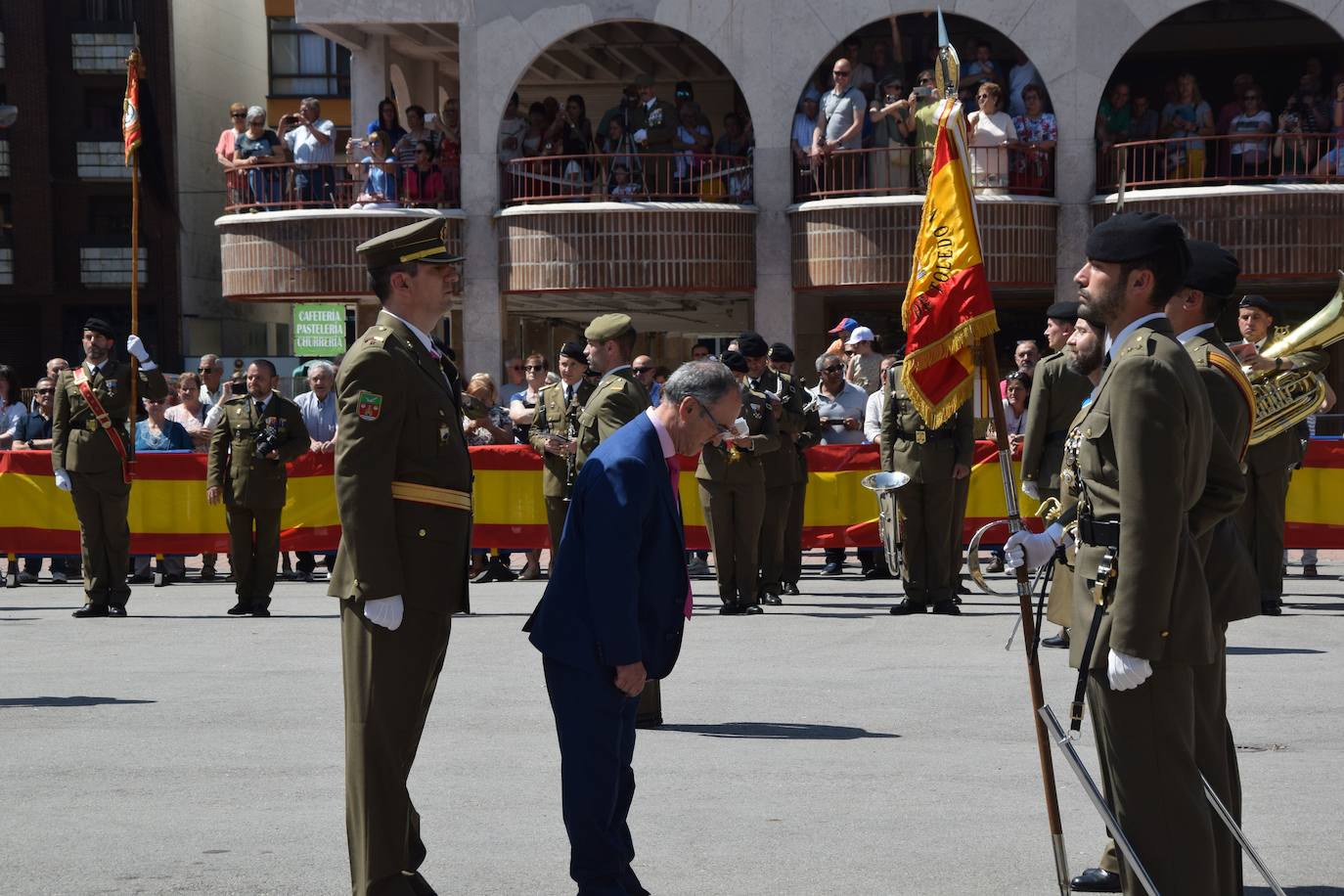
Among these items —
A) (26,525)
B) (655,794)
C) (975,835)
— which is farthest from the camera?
(26,525)

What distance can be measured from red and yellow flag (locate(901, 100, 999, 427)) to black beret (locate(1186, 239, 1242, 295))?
0.69m

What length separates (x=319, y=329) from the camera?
99.8 ft

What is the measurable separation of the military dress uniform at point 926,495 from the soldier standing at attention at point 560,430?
2319 mm

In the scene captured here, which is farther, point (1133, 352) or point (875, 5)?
point (875, 5)

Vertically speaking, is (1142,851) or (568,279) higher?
(568,279)

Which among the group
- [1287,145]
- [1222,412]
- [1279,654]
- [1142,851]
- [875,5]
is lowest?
[1279,654]

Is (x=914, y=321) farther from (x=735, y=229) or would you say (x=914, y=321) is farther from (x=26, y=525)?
(x=735, y=229)

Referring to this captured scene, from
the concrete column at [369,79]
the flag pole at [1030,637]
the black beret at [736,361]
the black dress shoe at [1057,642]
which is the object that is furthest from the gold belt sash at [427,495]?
the concrete column at [369,79]

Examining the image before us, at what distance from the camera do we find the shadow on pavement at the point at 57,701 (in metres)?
9.68

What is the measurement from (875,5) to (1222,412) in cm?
2158

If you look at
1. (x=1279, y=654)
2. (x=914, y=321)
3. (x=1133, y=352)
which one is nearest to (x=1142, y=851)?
(x=1133, y=352)

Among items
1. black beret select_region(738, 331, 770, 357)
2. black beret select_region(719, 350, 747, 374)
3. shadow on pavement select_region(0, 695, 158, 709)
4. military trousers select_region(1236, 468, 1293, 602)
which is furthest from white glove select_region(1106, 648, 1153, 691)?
black beret select_region(738, 331, 770, 357)

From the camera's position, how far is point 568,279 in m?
26.8

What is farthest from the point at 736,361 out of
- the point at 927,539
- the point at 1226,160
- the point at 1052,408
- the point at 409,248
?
the point at 1226,160
